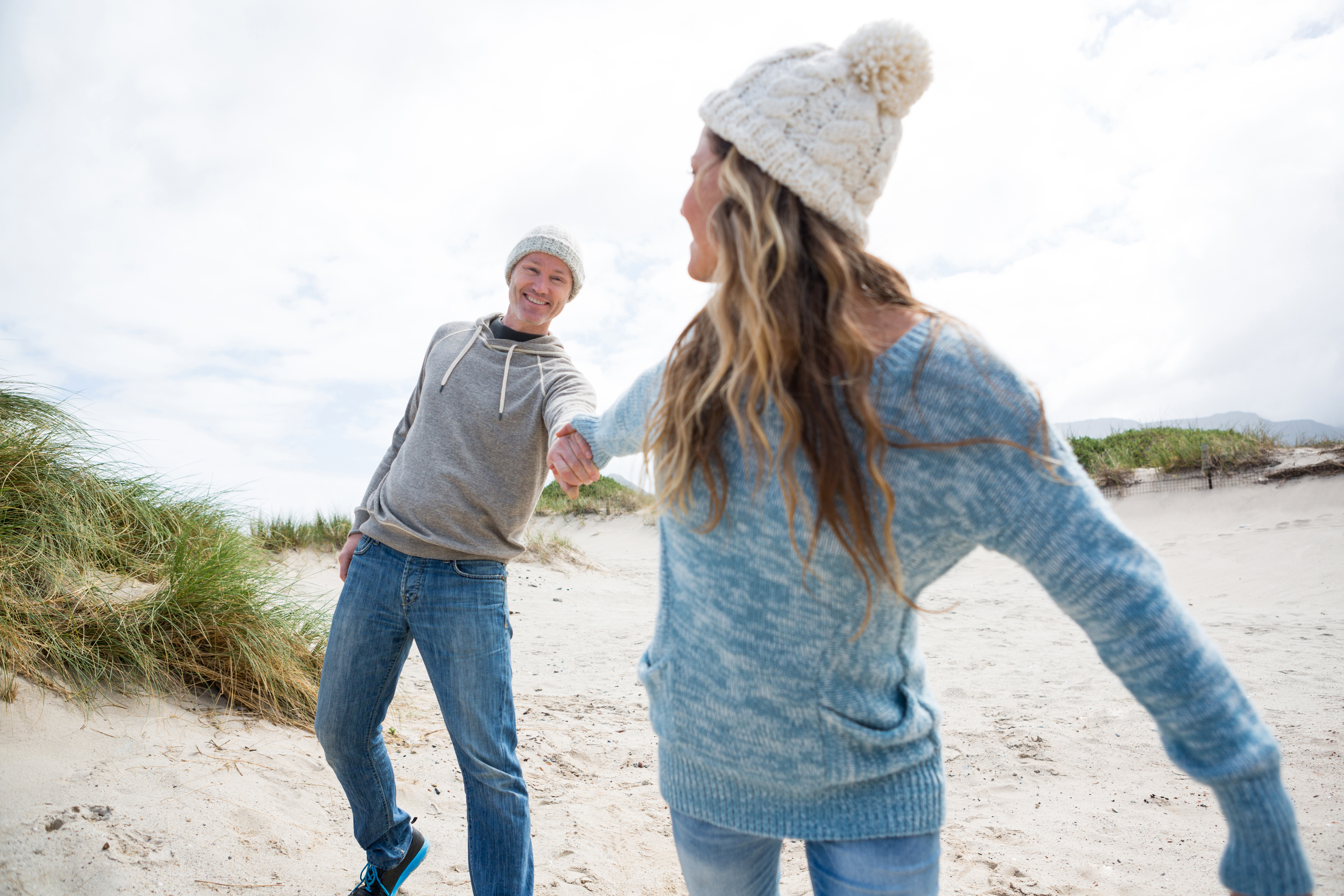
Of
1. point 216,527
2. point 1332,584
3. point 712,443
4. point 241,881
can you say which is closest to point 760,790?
point 712,443

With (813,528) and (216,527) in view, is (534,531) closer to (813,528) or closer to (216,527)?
(216,527)

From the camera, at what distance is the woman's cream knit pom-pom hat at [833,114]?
1107 mm

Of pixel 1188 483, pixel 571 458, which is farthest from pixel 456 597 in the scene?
pixel 1188 483

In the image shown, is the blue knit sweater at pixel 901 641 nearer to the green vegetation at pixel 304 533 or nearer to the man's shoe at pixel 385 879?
the man's shoe at pixel 385 879

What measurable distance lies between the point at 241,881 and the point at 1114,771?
378cm

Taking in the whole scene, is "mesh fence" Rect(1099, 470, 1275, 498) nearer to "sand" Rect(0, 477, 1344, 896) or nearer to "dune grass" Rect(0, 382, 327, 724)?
"sand" Rect(0, 477, 1344, 896)

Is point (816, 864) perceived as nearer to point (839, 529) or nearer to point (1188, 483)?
→ point (839, 529)

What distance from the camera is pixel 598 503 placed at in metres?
11.9

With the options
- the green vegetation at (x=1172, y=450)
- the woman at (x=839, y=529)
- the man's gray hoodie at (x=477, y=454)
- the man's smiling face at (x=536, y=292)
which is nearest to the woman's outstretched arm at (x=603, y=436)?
the woman at (x=839, y=529)

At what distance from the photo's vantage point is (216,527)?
4773mm

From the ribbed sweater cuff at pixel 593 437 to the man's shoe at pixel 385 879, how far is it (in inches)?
69.7

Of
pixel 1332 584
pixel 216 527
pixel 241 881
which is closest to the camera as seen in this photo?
pixel 241 881

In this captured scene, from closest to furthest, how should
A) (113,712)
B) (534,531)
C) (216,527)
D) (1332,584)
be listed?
(113,712) → (216,527) → (1332,584) → (534,531)

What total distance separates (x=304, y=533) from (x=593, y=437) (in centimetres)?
691
